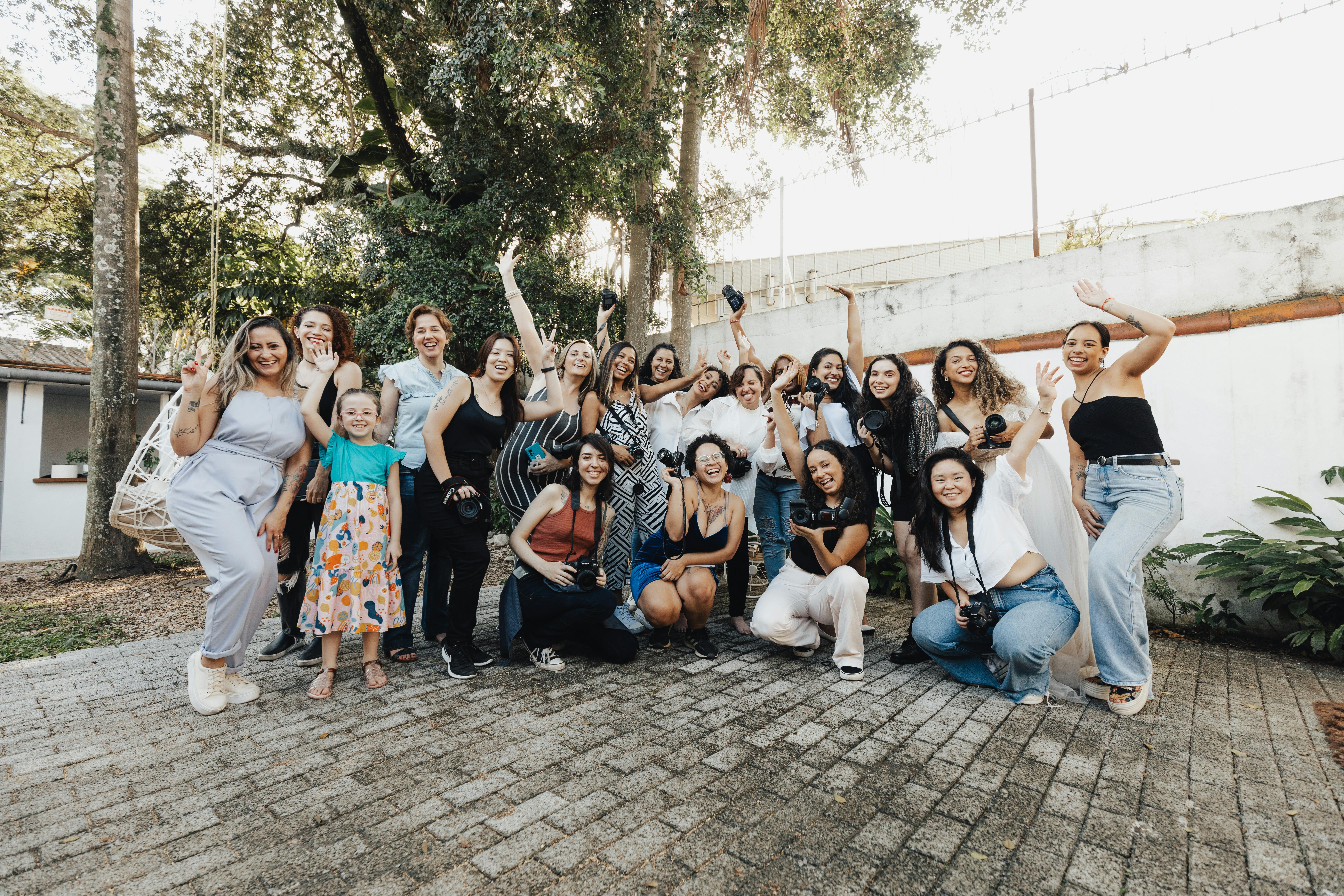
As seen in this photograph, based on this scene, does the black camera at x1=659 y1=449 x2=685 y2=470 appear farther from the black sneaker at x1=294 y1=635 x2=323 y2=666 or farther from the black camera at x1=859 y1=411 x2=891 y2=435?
the black sneaker at x1=294 y1=635 x2=323 y2=666

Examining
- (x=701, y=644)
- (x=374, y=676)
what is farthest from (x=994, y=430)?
(x=374, y=676)

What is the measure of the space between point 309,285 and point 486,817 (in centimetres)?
1024

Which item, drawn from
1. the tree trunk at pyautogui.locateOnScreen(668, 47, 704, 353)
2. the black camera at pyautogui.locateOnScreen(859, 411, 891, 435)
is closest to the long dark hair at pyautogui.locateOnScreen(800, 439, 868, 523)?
the black camera at pyautogui.locateOnScreen(859, 411, 891, 435)

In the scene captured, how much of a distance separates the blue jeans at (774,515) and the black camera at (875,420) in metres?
0.84

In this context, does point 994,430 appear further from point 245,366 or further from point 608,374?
point 245,366

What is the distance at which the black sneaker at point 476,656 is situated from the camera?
341 centimetres

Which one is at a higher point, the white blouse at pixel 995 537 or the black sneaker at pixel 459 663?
the white blouse at pixel 995 537

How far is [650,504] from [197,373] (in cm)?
241

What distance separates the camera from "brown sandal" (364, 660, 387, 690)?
10.4ft

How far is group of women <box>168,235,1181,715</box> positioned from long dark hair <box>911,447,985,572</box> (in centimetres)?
1

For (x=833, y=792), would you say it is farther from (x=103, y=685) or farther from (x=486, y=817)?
(x=103, y=685)

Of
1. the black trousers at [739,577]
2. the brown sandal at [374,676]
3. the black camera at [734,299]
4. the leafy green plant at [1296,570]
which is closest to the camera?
the brown sandal at [374,676]

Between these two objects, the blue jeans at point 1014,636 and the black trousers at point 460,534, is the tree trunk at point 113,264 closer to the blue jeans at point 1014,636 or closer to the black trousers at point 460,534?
the black trousers at point 460,534

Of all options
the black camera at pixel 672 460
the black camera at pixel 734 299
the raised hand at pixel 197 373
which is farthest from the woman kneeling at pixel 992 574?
the raised hand at pixel 197 373
